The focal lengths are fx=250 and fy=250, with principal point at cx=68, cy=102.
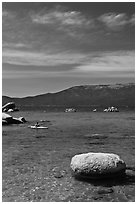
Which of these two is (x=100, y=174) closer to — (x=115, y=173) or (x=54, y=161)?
(x=115, y=173)

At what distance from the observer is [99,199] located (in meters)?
12.0

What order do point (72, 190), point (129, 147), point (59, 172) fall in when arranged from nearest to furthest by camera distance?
point (72, 190) → point (59, 172) → point (129, 147)

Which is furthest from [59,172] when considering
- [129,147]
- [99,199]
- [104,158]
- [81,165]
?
[129,147]

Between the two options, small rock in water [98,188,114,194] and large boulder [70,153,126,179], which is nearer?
small rock in water [98,188,114,194]

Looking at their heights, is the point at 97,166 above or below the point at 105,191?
above

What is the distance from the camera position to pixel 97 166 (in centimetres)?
1399

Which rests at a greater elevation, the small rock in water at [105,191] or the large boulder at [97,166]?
the large boulder at [97,166]

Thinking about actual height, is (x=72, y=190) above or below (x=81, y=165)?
below

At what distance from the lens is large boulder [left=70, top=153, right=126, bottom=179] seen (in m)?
13.9

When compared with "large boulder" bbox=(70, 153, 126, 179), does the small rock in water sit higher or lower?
lower

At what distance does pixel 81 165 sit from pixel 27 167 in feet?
14.7

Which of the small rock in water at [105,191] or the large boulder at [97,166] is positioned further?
the large boulder at [97,166]

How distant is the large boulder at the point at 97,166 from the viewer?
13938 millimetres

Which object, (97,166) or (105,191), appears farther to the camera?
(97,166)
